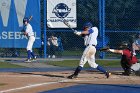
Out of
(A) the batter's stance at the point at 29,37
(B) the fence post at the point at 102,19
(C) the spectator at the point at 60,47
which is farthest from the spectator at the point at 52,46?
(A) the batter's stance at the point at 29,37

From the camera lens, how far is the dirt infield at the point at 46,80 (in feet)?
47.3

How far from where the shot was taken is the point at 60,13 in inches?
1047

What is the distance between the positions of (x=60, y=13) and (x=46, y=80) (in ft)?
34.8

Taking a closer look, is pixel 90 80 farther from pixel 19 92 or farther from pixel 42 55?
pixel 42 55

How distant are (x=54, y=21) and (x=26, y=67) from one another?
18.4 feet

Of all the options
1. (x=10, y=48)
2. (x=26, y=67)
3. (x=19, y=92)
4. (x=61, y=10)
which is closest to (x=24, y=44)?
(x=10, y=48)

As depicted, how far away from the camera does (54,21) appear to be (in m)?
26.7

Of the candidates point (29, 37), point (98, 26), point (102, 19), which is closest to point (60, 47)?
point (98, 26)

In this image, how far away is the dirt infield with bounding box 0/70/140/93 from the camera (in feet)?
47.3

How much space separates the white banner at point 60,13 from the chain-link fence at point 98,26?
45 cm

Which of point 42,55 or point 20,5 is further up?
point 20,5

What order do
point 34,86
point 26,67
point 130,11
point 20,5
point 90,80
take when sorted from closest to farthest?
point 34,86 < point 90,80 < point 26,67 < point 20,5 < point 130,11

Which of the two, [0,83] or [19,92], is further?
[0,83]

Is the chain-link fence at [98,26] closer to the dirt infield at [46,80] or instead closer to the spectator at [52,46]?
the spectator at [52,46]
